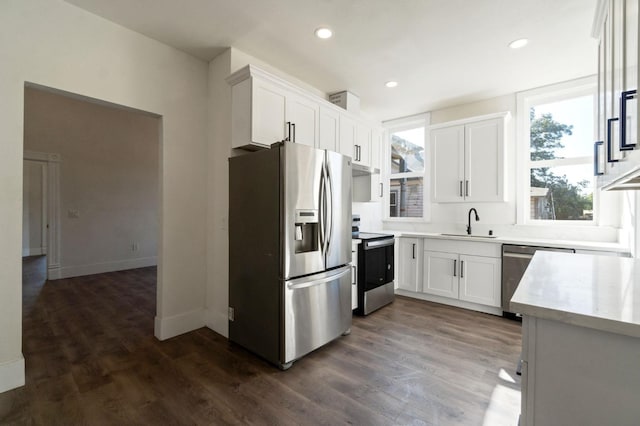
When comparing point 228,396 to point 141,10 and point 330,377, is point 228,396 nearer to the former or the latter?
point 330,377

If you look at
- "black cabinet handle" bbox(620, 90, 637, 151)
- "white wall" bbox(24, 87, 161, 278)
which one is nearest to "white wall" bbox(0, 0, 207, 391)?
→ "white wall" bbox(24, 87, 161, 278)

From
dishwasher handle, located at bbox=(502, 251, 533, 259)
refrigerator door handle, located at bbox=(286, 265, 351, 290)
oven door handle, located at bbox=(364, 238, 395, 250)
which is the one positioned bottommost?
refrigerator door handle, located at bbox=(286, 265, 351, 290)

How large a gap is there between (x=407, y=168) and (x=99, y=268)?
5.82 meters

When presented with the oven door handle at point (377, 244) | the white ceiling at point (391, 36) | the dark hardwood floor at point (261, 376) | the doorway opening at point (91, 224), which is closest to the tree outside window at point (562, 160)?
the white ceiling at point (391, 36)

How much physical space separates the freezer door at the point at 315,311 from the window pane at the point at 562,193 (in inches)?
107

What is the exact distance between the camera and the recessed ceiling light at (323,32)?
2508mm

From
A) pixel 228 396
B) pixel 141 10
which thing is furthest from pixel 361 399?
pixel 141 10

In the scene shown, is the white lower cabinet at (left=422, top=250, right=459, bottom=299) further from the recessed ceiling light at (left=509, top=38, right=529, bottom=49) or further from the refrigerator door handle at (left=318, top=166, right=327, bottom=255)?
the recessed ceiling light at (left=509, top=38, right=529, bottom=49)

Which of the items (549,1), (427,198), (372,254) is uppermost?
(549,1)

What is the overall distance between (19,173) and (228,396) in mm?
2133

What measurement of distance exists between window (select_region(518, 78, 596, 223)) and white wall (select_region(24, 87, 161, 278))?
6104 millimetres

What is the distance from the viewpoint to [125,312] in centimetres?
343

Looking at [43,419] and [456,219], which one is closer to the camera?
[43,419]

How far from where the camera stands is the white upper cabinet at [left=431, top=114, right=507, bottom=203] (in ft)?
11.9
